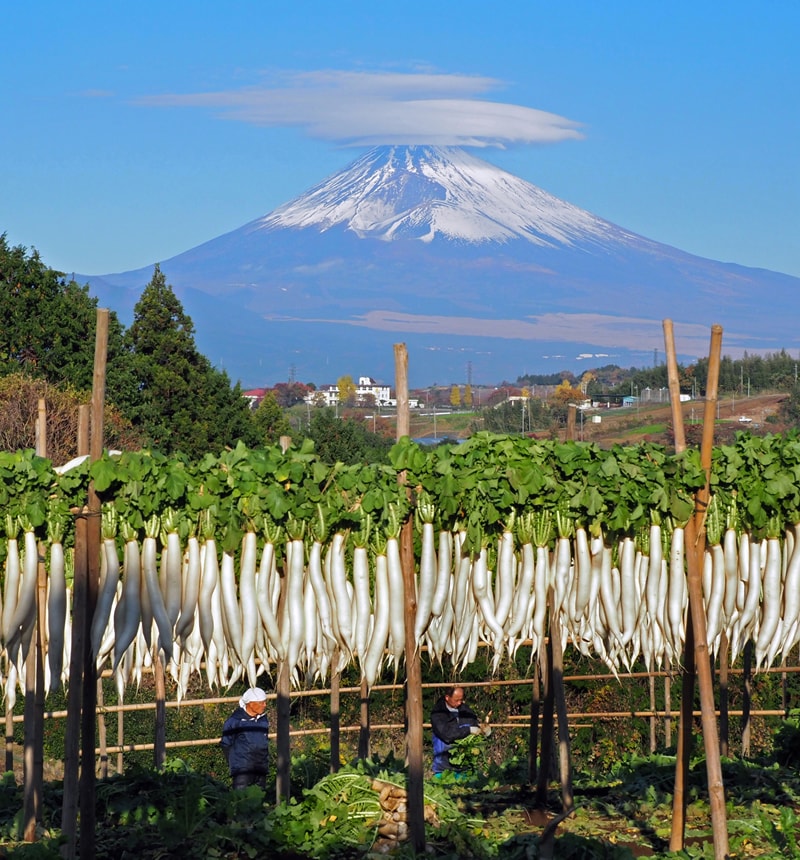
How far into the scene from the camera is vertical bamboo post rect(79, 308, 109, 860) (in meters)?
5.85

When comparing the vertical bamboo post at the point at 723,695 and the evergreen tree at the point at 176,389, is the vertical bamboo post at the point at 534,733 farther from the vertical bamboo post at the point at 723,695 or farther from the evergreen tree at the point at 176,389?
the evergreen tree at the point at 176,389

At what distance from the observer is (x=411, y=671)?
6.23 meters

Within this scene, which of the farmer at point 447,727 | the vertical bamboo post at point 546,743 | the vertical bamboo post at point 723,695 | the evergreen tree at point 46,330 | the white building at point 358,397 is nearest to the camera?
the vertical bamboo post at point 546,743

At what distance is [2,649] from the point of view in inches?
255

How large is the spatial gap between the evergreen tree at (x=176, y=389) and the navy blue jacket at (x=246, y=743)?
93.0ft

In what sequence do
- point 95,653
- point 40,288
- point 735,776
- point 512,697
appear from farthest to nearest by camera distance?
point 40,288 < point 512,697 < point 735,776 < point 95,653

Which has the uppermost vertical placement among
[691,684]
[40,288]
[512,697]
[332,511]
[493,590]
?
[40,288]

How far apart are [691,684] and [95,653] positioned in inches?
117

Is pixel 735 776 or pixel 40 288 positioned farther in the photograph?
pixel 40 288

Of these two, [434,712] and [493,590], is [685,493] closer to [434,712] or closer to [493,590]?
[493,590]

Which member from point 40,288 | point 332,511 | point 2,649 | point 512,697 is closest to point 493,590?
point 332,511

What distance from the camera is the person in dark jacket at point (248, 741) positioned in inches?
373

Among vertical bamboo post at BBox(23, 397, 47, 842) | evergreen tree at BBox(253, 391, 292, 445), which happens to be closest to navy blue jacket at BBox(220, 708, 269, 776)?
vertical bamboo post at BBox(23, 397, 47, 842)

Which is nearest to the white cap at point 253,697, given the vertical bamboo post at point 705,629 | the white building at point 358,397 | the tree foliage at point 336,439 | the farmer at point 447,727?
the farmer at point 447,727
